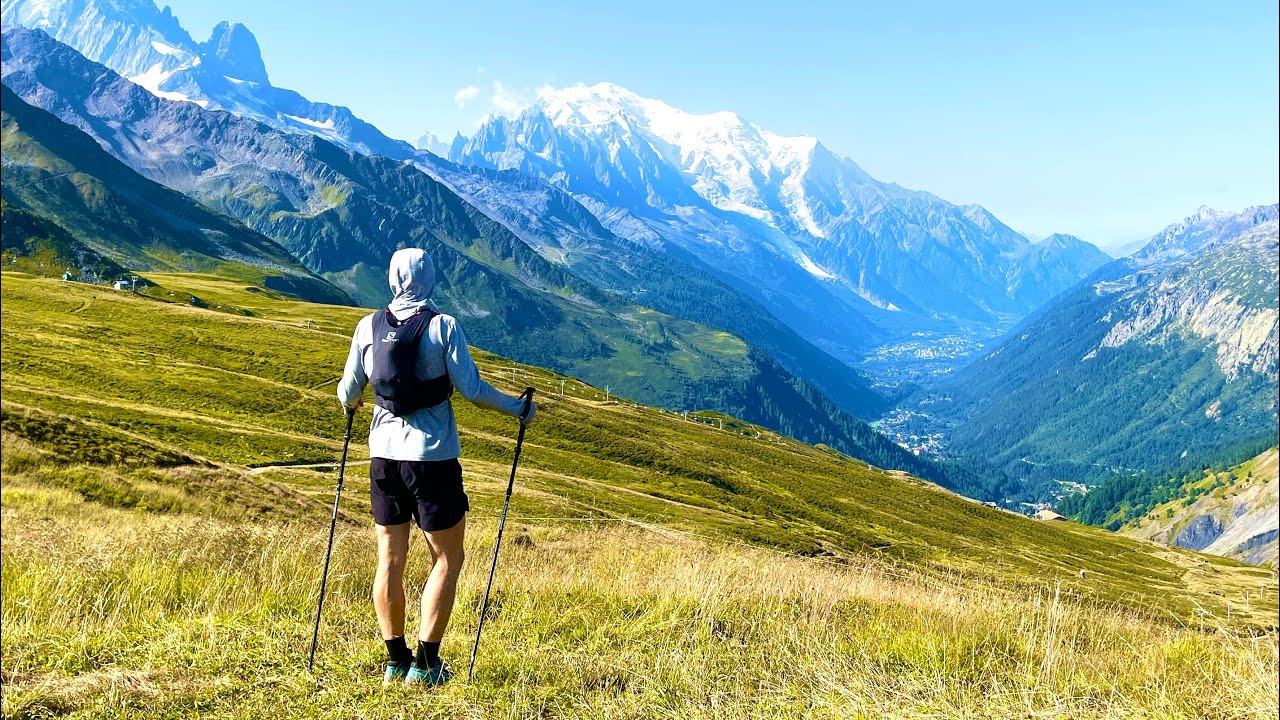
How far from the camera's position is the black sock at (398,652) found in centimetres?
746

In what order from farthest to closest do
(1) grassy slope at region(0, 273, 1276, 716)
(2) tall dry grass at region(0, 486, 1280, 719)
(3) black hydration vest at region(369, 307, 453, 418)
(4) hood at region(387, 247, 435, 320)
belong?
1. (4) hood at region(387, 247, 435, 320)
2. (3) black hydration vest at region(369, 307, 453, 418)
3. (1) grassy slope at region(0, 273, 1276, 716)
4. (2) tall dry grass at region(0, 486, 1280, 719)

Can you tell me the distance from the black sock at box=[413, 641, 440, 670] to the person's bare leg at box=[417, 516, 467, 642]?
0.06m

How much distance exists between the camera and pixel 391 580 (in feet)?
25.1

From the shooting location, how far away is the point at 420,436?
7527mm

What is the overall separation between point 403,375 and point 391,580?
2.00m

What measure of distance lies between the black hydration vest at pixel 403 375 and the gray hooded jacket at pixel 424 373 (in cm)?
7

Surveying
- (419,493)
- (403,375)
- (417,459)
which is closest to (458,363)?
(403,375)

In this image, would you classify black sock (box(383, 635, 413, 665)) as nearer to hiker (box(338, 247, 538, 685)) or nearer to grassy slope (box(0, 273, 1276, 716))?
hiker (box(338, 247, 538, 685))

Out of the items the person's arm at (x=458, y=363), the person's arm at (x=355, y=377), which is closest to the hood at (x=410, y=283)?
the person's arm at (x=458, y=363)

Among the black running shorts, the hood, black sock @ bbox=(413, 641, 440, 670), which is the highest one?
the hood

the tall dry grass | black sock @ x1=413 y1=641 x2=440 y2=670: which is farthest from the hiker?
the tall dry grass

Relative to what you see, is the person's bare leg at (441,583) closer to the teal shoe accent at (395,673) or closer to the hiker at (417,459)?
the hiker at (417,459)

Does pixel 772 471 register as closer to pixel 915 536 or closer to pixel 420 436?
pixel 915 536

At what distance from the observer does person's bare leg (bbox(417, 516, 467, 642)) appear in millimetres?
7574
